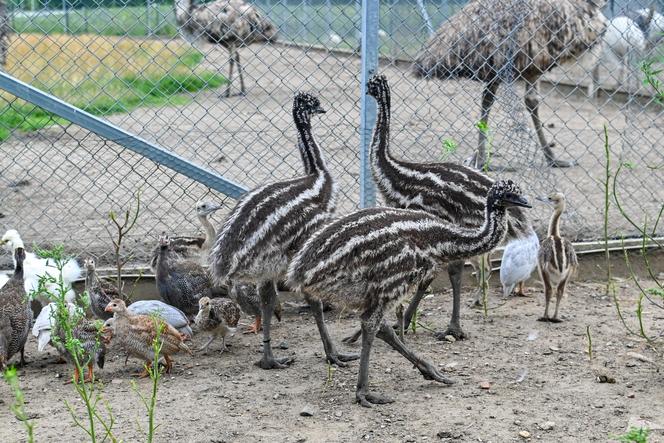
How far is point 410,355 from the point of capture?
627 centimetres

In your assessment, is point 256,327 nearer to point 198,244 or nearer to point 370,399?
point 198,244

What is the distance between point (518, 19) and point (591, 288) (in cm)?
242

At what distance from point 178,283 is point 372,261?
2.23 m

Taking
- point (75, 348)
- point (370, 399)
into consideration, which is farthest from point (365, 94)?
point (75, 348)

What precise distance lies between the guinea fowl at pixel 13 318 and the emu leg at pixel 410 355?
2.27 m

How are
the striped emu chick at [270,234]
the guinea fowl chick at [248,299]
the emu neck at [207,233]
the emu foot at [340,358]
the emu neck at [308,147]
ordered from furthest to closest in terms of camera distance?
the emu neck at [207,233] → the guinea fowl chick at [248,299] → the emu neck at [308,147] → the emu foot at [340,358] → the striped emu chick at [270,234]

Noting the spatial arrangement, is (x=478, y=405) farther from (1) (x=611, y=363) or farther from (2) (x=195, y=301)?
(2) (x=195, y=301)

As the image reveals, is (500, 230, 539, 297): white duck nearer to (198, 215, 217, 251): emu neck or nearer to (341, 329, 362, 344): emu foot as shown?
(341, 329, 362, 344): emu foot

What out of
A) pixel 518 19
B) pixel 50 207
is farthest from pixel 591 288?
pixel 50 207

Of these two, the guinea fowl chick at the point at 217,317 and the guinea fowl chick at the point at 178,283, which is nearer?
the guinea fowl chick at the point at 217,317

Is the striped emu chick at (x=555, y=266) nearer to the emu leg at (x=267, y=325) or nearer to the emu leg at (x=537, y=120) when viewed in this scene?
the emu leg at (x=537, y=120)

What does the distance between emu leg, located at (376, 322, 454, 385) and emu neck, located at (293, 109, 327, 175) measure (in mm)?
1365

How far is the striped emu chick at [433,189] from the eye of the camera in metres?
6.98

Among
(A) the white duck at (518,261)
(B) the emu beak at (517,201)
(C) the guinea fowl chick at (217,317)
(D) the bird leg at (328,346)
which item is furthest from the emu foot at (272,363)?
(A) the white duck at (518,261)
